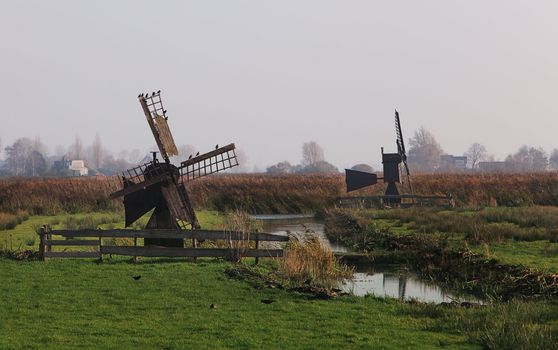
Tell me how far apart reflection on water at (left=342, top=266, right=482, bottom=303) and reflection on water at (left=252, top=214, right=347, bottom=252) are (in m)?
7.16

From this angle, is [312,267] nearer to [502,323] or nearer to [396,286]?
[396,286]

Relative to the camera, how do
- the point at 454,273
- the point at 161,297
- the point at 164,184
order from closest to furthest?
1. the point at 161,297
2. the point at 454,273
3. the point at 164,184

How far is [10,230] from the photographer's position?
1090 inches

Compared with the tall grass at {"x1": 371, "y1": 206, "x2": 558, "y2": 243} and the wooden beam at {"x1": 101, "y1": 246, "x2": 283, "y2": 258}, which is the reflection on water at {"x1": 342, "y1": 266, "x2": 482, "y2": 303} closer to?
the wooden beam at {"x1": 101, "y1": 246, "x2": 283, "y2": 258}

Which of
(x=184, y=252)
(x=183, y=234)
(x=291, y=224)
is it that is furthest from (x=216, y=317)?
(x=291, y=224)

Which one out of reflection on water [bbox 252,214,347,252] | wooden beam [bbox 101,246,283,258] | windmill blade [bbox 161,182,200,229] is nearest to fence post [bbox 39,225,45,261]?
wooden beam [bbox 101,246,283,258]

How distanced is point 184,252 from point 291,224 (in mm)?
16709

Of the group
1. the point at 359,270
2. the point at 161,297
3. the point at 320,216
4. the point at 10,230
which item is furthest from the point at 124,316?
the point at 320,216

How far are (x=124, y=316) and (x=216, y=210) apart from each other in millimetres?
29640

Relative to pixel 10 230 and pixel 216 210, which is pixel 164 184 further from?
pixel 216 210

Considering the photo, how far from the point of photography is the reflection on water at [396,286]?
52.9 ft

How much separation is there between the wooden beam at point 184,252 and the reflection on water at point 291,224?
8352mm

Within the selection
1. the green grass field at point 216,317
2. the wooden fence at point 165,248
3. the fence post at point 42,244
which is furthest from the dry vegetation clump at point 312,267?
the fence post at point 42,244

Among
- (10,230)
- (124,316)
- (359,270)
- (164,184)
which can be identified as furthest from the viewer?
(10,230)
